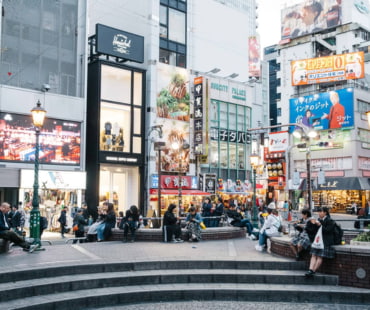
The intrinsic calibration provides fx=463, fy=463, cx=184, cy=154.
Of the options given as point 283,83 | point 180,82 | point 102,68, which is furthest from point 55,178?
point 283,83

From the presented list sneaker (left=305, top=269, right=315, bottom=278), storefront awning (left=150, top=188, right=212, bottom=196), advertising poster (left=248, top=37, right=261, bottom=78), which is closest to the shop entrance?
storefront awning (left=150, top=188, right=212, bottom=196)

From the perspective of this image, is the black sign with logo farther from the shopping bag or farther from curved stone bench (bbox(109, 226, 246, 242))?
the shopping bag

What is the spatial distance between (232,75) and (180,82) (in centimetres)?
763

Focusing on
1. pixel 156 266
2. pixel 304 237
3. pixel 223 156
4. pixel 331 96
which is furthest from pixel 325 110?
pixel 156 266

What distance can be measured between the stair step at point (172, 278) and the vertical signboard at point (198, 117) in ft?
93.6

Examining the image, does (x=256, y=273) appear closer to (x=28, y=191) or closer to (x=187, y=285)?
(x=187, y=285)

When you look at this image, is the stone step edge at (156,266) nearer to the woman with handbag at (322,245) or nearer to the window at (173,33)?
the woman with handbag at (322,245)

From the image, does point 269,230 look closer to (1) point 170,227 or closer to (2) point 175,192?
(1) point 170,227

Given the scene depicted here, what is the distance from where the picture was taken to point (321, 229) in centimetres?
1133

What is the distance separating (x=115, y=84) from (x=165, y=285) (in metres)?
26.8

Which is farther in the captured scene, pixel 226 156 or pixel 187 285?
pixel 226 156

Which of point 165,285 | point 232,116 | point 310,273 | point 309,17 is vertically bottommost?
point 165,285

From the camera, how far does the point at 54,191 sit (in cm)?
3070

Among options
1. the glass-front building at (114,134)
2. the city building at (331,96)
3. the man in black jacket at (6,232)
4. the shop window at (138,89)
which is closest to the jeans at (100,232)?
the man in black jacket at (6,232)
